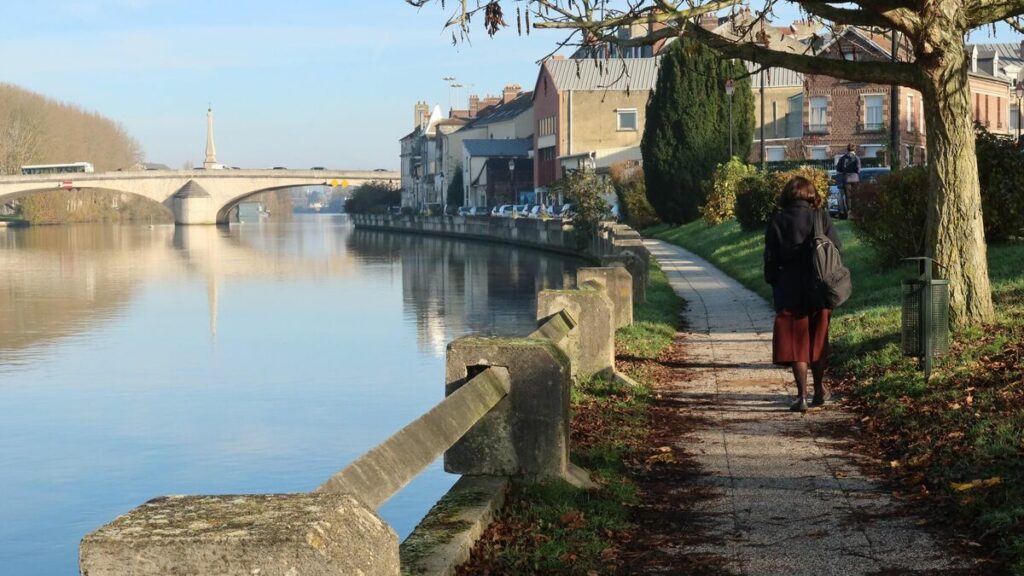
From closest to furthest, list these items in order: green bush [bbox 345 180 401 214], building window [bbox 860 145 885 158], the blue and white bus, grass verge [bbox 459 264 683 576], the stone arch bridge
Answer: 1. grass verge [bbox 459 264 683 576]
2. building window [bbox 860 145 885 158]
3. the stone arch bridge
4. green bush [bbox 345 180 401 214]
5. the blue and white bus

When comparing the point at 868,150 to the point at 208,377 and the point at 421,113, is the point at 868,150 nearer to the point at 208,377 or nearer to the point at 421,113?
the point at 208,377

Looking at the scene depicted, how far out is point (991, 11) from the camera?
12016 millimetres

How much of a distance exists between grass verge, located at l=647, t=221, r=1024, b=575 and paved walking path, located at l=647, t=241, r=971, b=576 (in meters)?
0.27

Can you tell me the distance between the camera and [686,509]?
7281 millimetres

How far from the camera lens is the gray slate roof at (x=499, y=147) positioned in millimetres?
103062

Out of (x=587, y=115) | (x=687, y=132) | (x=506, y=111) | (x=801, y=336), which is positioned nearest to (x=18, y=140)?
(x=506, y=111)

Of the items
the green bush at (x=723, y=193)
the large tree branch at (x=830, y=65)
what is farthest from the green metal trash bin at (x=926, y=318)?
the green bush at (x=723, y=193)

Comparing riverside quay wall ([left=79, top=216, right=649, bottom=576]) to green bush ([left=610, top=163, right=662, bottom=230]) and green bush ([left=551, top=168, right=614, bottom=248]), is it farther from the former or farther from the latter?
green bush ([left=610, top=163, right=662, bottom=230])

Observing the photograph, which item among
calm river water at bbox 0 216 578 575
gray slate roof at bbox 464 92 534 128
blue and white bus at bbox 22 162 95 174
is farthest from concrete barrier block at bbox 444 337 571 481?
blue and white bus at bbox 22 162 95 174

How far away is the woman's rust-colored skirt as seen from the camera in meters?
10.1

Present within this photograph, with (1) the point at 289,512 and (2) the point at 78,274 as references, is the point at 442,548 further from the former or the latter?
(2) the point at 78,274

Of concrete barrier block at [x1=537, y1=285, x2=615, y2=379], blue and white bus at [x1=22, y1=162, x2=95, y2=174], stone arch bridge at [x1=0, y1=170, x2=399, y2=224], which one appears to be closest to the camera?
concrete barrier block at [x1=537, y1=285, x2=615, y2=379]

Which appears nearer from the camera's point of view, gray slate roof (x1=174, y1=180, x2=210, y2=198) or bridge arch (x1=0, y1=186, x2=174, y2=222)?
bridge arch (x1=0, y1=186, x2=174, y2=222)

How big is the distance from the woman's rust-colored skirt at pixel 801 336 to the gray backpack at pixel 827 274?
0.60ft
